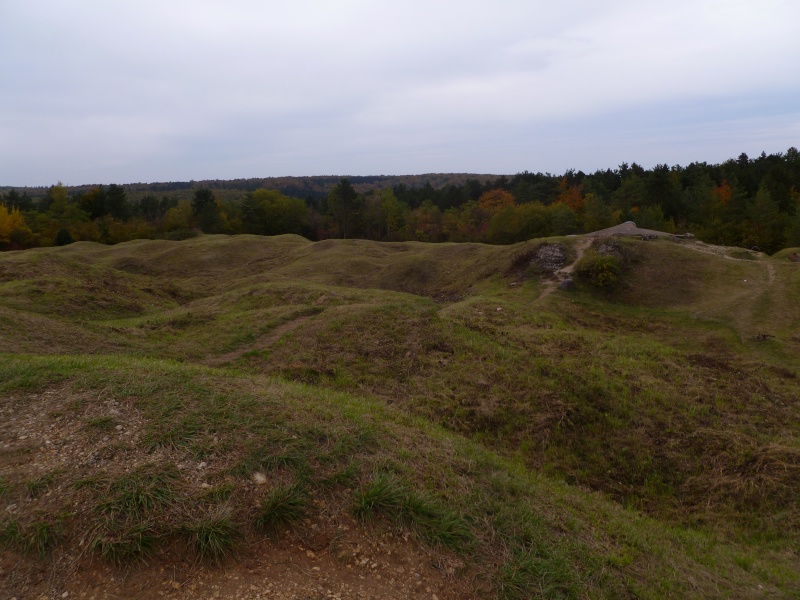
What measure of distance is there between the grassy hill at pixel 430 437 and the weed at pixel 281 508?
20mm

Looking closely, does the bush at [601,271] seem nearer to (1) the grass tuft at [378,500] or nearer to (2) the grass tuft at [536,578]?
(2) the grass tuft at [536,578]

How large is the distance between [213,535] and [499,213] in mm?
44947

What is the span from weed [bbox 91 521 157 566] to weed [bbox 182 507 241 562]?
279mm

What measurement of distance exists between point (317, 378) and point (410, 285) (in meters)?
15.7

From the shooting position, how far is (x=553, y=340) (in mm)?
13938

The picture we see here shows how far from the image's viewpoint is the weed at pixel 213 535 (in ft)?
12.9

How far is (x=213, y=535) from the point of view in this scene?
3.99m

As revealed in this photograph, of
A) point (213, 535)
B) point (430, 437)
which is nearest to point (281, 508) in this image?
point (213, 535)

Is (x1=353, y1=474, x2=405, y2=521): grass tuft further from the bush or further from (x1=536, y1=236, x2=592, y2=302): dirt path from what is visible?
the bush

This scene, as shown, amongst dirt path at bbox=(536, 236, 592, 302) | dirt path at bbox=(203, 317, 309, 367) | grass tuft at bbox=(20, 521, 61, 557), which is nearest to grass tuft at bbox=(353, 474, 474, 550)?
grass tuft at bbox=(20, 521, 61, 557)

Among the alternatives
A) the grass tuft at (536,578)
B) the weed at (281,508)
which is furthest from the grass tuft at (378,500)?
the grass tuft at (536,578)

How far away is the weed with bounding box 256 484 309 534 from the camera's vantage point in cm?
430

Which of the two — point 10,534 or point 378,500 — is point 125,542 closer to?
point 10,534

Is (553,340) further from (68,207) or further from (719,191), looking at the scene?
(68,207)
